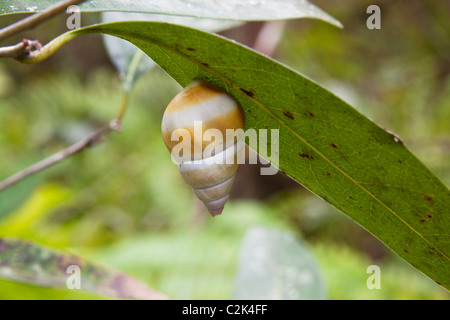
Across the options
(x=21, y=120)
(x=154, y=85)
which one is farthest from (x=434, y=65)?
(x=21, y=120)

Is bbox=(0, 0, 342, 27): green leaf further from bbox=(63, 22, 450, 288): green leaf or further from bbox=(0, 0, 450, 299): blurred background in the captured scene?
bbox=(0, 0, 450, 299): blurred background

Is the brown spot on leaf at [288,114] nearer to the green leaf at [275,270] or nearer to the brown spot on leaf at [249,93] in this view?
the brown spot on leaf at [249,93]
